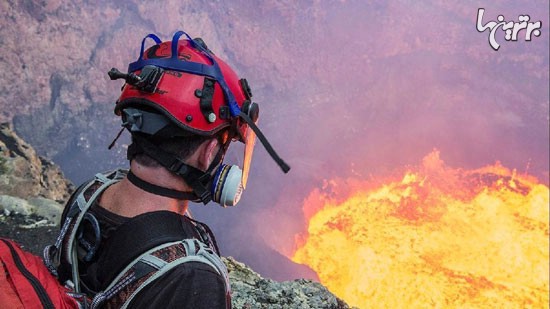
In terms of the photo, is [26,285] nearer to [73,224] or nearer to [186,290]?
[73,224]

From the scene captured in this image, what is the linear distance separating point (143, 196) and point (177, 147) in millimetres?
248

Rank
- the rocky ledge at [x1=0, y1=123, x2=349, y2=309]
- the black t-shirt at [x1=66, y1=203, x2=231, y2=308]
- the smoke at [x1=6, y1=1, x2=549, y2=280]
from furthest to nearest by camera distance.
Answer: the smoke at [x1=6, y1=1, x2=549, y2=280], the rocky ledge at [x1=0, y1=123, x2=349, y2=309], the black t-shirt at [x1=66, y1=203, x2=231, y2=308]

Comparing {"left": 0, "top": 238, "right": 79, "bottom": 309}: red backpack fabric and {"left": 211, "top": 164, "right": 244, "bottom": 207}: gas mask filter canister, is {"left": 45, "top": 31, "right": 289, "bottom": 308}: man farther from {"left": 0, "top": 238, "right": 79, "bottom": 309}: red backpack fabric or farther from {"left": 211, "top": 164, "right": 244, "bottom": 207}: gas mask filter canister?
{"left": 0, "top": 238, "right": 79, "bottom": 309}: red backpack fabric

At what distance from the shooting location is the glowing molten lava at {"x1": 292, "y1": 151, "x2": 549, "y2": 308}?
50.1 ft

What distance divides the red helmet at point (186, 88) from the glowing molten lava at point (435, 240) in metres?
14.8

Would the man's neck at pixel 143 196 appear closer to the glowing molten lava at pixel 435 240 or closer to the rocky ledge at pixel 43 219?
the rocky ledge at pixel 43 219

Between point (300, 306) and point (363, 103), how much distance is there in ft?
93.1

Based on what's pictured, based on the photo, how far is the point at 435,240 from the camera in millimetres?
18906

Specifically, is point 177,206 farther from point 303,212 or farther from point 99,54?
point 99,54

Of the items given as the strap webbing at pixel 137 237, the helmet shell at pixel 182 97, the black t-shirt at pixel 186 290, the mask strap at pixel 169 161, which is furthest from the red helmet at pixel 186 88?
the black t-shirt at pixel 186 290

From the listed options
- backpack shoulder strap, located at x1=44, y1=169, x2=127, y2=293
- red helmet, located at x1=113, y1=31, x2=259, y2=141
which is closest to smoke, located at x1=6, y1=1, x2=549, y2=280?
backpack shoulder strap, located at x1=44, y1=169, x2=127, y2=293

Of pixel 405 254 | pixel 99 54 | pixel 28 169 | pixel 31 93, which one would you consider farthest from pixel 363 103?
pixel 28 169

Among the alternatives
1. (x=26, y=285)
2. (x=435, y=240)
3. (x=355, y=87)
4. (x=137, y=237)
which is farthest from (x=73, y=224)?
(x=355, y=87)

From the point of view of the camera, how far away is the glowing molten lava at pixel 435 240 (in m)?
15.3
